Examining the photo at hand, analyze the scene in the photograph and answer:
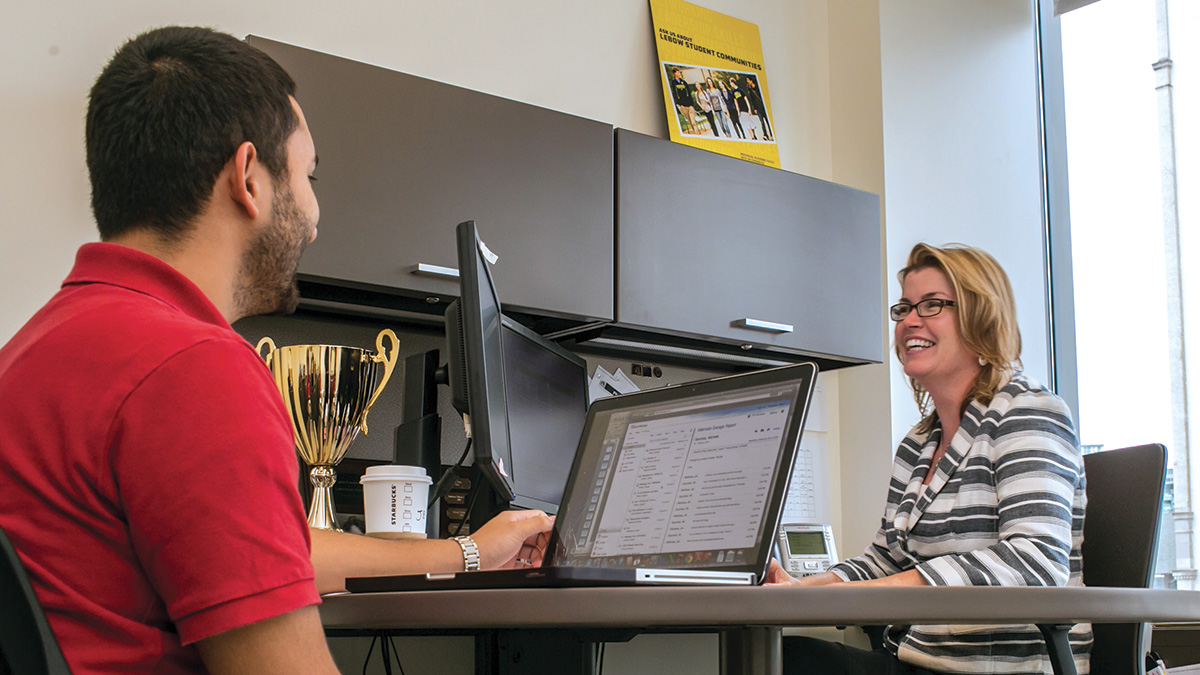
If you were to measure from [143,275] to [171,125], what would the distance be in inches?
6.8

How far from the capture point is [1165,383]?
127 inches

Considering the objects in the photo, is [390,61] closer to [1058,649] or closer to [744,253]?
[744,253]

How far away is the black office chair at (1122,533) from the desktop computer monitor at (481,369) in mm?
1029

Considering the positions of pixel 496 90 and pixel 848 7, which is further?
pixel 848 7

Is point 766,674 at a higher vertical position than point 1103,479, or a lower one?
lower

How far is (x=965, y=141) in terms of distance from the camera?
140 inches

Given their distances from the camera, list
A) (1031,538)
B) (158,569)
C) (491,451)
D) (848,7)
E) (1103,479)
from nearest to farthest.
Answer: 1. (158,569)
2. (491,451)
3. (1031,538)
4. (1103,479)
5. (848,7)

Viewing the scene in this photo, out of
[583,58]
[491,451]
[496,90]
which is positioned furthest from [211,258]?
[583,58]

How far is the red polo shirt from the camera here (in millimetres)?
720

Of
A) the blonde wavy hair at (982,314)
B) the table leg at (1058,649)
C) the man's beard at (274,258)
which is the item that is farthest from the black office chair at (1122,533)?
the man's beard at (274,258)

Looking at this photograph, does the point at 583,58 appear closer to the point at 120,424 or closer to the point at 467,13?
the point at 467,13

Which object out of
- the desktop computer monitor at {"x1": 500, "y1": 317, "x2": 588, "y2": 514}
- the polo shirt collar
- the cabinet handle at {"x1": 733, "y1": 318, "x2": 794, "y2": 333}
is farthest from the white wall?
the polo shirt collar

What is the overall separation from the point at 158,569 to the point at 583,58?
97.2 inches

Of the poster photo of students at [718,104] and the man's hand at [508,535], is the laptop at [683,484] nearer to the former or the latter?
the man's hand at [508,535]
